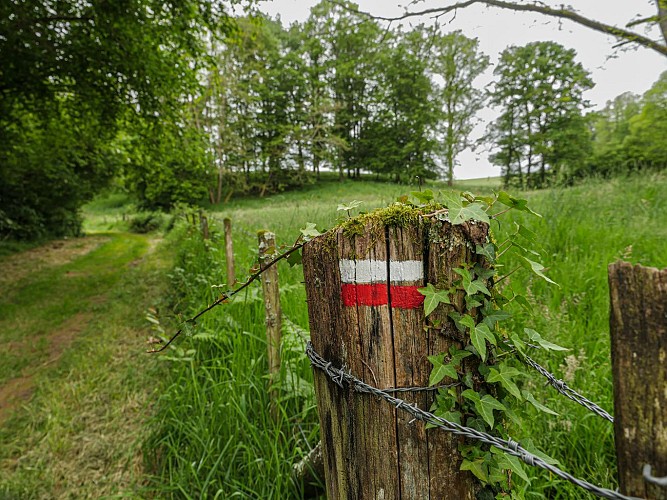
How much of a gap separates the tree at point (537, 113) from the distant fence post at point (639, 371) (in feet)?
96.8

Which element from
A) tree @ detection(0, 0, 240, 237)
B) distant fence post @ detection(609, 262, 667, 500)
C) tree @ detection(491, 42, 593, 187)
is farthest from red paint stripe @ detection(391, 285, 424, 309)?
tree @ detection(491, 42, 593, 187)

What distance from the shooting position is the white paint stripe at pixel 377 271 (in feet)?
2.95

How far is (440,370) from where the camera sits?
2.89 feet

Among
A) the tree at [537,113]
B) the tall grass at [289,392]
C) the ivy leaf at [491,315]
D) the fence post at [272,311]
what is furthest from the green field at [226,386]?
the tree at [537,113]

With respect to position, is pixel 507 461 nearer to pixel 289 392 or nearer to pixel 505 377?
pixel 505 377

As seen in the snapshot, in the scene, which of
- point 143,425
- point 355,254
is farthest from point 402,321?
point 143,425

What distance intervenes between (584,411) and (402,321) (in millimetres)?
1687

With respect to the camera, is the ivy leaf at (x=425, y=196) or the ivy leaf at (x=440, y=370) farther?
the ivy leaf at (x=425, y=196)

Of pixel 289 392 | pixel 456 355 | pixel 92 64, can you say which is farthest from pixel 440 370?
pixel 92 64

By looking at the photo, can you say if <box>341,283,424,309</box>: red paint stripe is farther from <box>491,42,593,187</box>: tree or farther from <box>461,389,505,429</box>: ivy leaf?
<box>491,42,593,187</box>: tree

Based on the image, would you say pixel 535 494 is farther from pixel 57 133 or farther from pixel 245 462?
pixel 57 133

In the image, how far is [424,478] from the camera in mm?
921

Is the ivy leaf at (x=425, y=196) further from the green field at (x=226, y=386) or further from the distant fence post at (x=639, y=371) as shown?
the distant fence post at (x=639, y=371)

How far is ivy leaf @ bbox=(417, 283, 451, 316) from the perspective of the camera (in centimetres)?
85
